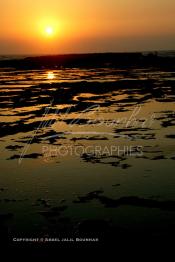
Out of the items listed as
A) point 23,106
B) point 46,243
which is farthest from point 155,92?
point 46,243

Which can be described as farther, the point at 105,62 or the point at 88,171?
the point at 105,62

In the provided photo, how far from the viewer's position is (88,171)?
12.4 metres

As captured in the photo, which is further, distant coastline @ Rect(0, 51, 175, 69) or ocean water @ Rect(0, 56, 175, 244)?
distant coastline @ Rect(0, 51, 175, 69)

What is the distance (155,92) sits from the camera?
33062mm

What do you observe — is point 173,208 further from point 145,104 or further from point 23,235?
point 145,104

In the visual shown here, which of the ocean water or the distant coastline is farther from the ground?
the distant coastline

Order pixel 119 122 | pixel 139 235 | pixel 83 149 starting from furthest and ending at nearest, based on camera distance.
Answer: pixel 119 122
pixel 83 149
pixel 139 235

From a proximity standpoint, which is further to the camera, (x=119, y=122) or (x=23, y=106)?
(x=23, y=106)

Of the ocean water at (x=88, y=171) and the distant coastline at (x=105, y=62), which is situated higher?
the distant coastline at (x=105, y=62)

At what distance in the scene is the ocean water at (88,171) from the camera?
908 centimetres

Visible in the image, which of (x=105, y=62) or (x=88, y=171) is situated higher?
(x=105, y=62)

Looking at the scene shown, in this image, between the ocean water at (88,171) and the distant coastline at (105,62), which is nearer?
the ocean water at (88,171)

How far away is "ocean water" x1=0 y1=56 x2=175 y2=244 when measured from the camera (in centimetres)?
908

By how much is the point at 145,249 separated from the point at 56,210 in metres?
2.68
